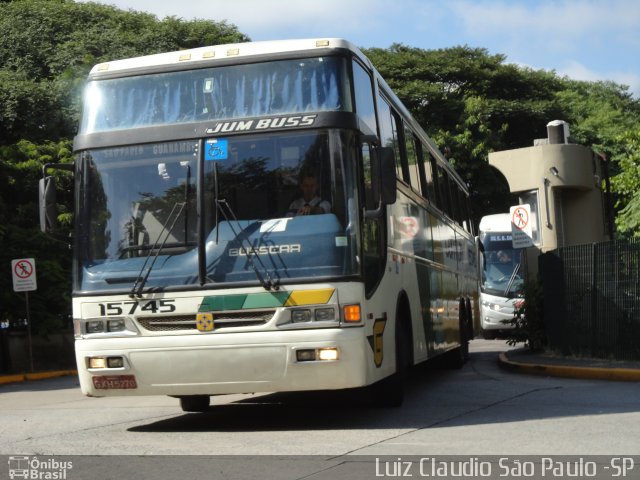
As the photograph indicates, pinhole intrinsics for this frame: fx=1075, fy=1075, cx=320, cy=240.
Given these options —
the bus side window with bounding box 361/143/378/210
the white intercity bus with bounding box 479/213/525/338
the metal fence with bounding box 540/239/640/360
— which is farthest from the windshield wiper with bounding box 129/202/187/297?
the white intercity bus with bounding box 479/213/525/338

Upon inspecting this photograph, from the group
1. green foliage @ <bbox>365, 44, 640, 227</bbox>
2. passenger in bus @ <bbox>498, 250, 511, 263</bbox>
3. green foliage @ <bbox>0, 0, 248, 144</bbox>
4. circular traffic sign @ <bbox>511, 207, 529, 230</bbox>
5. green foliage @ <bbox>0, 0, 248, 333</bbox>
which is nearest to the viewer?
circular traffic sign @ <bbox>511, 207, 529, 230</bbox>

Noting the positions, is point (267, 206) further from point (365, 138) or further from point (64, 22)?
point (64, 22)

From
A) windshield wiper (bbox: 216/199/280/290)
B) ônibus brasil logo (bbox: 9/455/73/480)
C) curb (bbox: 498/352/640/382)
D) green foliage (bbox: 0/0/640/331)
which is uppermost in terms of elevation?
green foliage (bbox: 0/0/640/331)

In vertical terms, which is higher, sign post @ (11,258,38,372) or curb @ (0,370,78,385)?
sign post @ (11,258,38,372)

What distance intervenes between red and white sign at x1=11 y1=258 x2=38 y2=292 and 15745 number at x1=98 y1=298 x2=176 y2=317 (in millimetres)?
14108

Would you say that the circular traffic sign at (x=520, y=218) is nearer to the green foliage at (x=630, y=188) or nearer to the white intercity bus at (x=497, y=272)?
the green foliage at (x=630, y=188)

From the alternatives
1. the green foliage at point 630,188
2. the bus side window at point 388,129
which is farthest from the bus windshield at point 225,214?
the green foliage at point 630,188

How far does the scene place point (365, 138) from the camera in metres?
10.0

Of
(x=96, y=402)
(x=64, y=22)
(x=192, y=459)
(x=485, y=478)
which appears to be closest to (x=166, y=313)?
(x=192, y=459)

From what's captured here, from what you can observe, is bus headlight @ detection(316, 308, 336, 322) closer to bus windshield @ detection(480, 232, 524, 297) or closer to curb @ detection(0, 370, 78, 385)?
Result: curb @ detection(0, 370, 78, 385)

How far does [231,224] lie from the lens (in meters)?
9.76

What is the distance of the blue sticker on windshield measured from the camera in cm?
995

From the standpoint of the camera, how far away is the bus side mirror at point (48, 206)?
10250mm

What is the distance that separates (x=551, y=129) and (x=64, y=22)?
2408 centimetres
